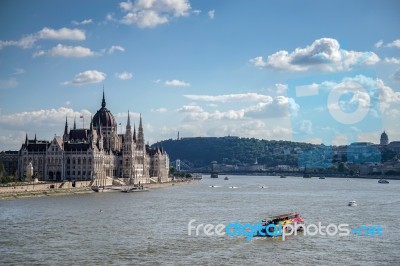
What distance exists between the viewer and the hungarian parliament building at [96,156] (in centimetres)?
12481

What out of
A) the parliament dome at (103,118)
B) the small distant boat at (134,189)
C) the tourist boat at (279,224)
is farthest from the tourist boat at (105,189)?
the tourist boat at (279,224)

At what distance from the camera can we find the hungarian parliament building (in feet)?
409

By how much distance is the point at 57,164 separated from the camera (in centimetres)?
12494

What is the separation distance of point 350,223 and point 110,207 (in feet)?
103

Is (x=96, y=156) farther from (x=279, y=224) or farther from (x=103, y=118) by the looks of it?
(x=279, y=224)

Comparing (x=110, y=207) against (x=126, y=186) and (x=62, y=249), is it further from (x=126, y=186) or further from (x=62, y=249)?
(x=126, y=186)

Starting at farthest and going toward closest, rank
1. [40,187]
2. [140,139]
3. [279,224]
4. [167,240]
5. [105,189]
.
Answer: [140,139] → [105,189] → [40,187] → [279,224] → [167,240]

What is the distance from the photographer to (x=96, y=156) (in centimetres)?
12619

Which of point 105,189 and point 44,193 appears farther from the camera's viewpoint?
point 105,189

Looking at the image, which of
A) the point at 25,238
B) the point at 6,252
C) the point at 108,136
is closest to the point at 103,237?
the point at 25,238

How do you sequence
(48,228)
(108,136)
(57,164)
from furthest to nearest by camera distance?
(108,136)
(57,164)
(48,228)

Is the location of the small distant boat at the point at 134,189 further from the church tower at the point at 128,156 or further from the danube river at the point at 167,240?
the danube river at the point at 167,240

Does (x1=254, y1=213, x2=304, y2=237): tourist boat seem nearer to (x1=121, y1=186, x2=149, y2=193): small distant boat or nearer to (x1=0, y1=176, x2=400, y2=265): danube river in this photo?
(x1=0, y1=176, x2=400, y2=265): danube river

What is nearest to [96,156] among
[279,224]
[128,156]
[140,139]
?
[128,156]
